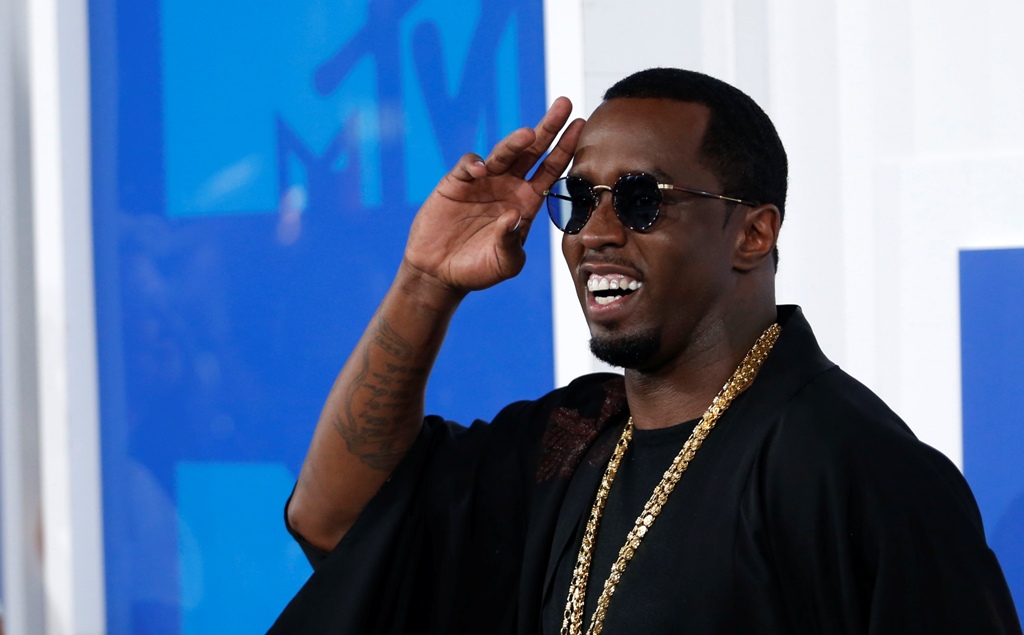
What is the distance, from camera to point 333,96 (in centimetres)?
327

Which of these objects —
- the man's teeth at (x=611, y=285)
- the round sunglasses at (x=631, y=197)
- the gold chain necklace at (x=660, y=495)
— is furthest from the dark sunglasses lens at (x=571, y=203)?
the gold chain necklace at (x=660, y=495)

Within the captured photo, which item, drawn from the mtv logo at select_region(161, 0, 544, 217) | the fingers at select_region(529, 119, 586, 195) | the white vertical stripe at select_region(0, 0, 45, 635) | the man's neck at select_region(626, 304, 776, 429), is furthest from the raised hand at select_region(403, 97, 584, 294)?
the white vertical stripe at select_region(0, 0, 45, 635)

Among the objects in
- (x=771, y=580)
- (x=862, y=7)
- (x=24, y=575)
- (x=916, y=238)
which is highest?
(x=862, y=7)

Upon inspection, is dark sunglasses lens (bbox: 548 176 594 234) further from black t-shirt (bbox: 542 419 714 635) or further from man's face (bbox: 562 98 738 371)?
black t-shirt (bbox: 542 419 714 635)

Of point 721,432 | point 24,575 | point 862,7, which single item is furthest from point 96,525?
point 862,7

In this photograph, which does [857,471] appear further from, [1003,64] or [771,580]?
[1003,64]

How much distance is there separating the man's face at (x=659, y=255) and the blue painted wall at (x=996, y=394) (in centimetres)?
104

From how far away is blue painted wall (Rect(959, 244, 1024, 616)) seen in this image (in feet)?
8.39

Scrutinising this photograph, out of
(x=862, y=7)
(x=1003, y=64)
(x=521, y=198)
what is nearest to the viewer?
(x=521, y=198)

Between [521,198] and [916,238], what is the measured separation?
109 cm

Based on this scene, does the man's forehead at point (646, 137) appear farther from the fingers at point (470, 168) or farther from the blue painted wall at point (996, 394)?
the blue painted wall at point (996, 394)

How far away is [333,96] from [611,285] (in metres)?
1.70

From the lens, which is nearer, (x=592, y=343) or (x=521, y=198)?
(x=592, y=343)

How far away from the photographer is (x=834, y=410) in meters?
1.62
